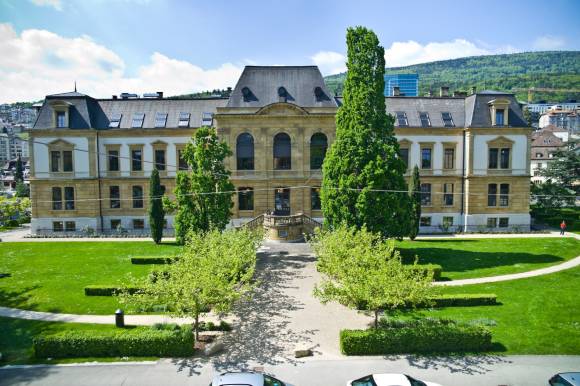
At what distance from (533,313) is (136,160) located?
43.1m

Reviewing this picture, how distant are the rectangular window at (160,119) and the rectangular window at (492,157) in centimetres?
3946

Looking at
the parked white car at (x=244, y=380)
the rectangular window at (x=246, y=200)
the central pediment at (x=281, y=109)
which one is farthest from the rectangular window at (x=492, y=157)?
the parked white car at (x=244, y=380)

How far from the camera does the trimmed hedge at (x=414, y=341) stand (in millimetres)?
19469

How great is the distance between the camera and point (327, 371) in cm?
1797

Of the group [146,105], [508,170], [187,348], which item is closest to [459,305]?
[187,348]

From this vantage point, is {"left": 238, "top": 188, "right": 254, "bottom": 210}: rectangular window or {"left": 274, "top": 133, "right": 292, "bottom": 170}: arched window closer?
{"left": 274, "top": 133, "right": 292, "bottom": 170}: arched window

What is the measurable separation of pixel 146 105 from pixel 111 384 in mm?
41160

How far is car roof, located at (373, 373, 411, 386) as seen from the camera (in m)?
15.2

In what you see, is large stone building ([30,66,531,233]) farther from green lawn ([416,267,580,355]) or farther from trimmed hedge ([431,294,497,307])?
trimmed hedge ([431,294,497,307])

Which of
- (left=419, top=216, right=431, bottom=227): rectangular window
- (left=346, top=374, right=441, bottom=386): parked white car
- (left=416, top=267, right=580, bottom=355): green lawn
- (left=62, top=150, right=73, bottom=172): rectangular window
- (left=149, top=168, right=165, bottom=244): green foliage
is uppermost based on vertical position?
(left=62, top=150, right=73, bottom=172): rectangular window

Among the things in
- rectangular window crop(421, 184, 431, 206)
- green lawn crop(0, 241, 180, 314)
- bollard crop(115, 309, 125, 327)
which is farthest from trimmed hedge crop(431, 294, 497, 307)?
rectangular window crop(421, 184, 431, 206)

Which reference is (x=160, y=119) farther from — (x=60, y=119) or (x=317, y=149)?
(x=317, y=149)

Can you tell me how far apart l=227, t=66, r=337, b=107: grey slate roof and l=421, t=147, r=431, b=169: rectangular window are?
12.8m

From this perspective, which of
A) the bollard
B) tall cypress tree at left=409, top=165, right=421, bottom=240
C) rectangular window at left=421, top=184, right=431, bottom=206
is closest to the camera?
the bollard
